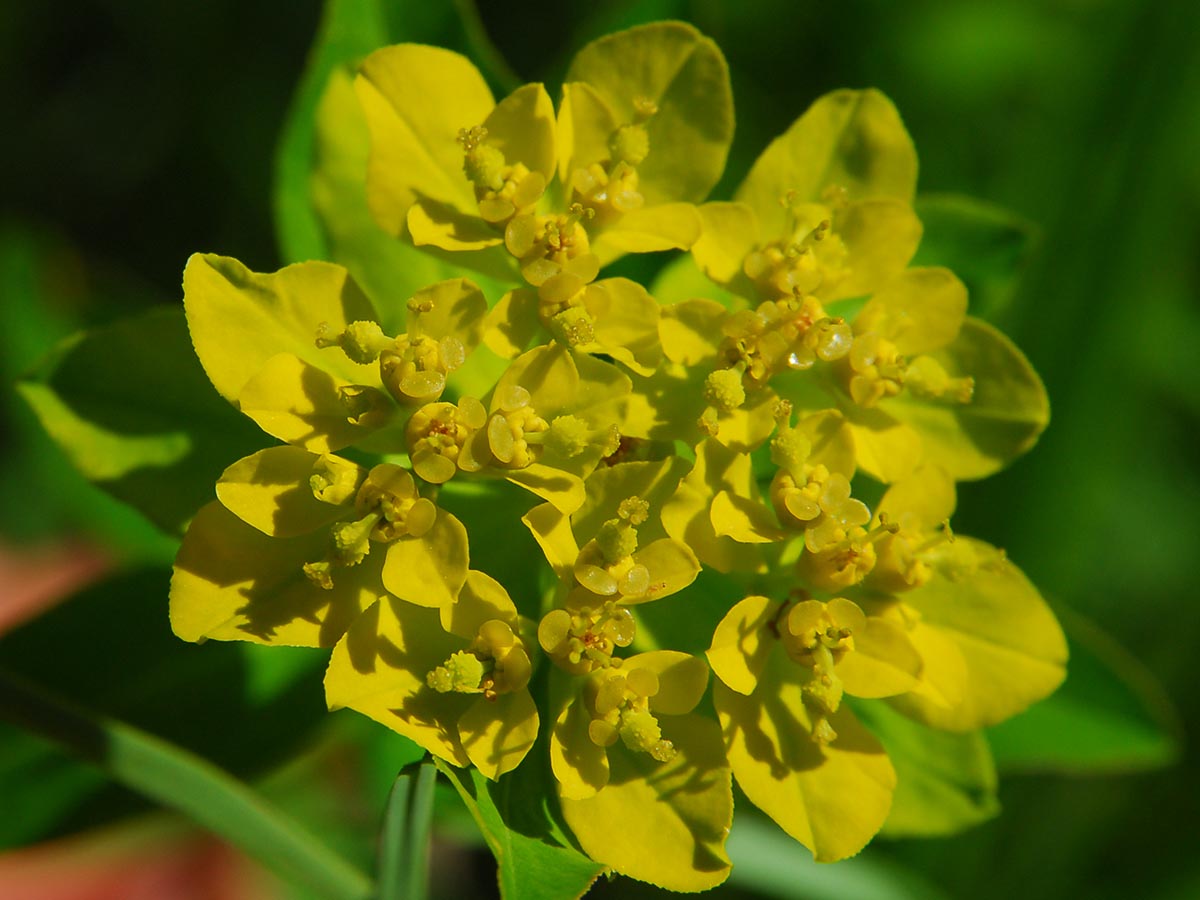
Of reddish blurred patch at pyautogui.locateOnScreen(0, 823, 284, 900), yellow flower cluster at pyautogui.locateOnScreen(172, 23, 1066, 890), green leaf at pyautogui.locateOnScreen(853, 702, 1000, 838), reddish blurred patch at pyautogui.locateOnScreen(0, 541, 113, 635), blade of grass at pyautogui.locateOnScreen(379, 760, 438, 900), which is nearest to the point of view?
blade of grass at pyautogui.locateOnScreen(379, 760, 438, 900)

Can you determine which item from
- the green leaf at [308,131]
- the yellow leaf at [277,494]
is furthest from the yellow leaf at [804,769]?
the green leaf at [308,131]

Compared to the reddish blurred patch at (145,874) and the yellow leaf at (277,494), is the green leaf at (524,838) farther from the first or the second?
the reddish blurred patch at (145,874)

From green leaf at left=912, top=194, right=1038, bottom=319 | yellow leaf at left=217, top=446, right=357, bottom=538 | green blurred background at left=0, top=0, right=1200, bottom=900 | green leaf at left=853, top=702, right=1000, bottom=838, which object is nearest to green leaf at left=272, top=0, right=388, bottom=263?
green blurred background at left=0, top=0, right=1200, bottom=900

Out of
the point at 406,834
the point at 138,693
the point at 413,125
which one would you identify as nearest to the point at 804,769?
the point at 406,834

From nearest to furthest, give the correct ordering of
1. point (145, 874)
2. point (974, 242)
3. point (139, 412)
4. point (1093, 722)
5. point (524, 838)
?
point (524, 838) < point (139, 412) < point (974, 242) < point (1093, 722) < point (145, 874)

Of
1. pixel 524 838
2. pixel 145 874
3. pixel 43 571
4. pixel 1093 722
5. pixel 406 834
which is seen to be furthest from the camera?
pixel 43 571

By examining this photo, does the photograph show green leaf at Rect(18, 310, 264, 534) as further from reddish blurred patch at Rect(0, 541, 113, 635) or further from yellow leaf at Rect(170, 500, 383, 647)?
reddish blurred patch at Rect(0, 541, 113, 635)

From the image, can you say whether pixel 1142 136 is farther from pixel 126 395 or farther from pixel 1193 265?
pixel 126 395

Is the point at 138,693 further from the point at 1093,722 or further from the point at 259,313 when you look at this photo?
the point at 1093,722
